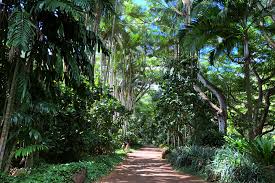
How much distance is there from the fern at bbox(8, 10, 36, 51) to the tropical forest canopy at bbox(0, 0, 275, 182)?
0.06 ft

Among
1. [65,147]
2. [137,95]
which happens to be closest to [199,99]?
[65,147]

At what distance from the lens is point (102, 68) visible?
20016 millimetres

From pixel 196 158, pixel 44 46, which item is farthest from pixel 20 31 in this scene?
pixel 196 158

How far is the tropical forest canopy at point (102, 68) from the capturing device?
6.58m

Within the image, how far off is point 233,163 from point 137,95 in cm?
2517

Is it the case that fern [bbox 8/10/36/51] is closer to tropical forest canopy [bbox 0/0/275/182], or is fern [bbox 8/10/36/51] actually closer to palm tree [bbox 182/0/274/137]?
tropical forest canopy [bbox 0/0/275/182]

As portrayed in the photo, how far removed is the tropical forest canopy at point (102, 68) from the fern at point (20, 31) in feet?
0.06

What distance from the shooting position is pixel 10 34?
552 centimetres

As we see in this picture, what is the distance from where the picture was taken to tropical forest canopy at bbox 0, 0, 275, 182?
658 centimetres

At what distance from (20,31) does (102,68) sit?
1452 centimetres

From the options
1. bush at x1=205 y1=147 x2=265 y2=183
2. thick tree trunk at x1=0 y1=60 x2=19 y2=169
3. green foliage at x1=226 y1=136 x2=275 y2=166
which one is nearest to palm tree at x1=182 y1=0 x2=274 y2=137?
green foliage at x1=226 y1=136 x2=275 y2=166

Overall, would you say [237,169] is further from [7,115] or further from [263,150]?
[7,115]

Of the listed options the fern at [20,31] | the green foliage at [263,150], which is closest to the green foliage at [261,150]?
the green foliage at [263,150]

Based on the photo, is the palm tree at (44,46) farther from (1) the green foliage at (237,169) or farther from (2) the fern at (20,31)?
(1) the green foliage at (237,169)
